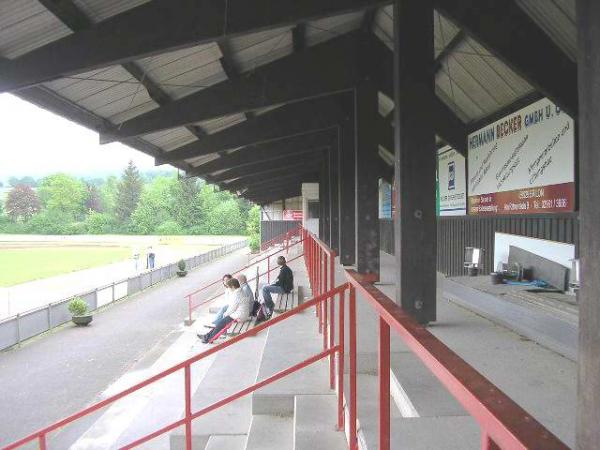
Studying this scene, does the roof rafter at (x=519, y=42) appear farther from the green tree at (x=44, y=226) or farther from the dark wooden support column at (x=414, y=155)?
the green tree at (x=44, y=226)

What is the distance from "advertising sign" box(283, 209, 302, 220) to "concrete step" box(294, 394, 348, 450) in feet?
127

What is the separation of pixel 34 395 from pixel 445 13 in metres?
9.25

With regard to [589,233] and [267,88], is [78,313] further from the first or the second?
[589,233]

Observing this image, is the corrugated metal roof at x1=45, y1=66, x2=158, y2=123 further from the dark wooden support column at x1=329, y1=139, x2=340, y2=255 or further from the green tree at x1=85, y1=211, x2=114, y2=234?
the green tree at x1=85, y1=211, x2=114, y2=234

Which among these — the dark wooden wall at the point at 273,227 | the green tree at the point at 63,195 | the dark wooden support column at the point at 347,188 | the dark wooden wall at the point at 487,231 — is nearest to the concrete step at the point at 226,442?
the dark wooden wall at the point at 487,231

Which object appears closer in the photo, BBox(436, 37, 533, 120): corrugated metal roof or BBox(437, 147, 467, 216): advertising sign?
BBox(436, 37, 533, 120): corrugated metal roof

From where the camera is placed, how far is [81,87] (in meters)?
6.84

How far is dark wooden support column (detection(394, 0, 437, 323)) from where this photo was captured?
5.30 m

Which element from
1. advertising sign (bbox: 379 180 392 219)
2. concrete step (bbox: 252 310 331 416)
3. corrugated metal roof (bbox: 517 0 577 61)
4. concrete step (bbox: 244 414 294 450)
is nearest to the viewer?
concrete step (bbox: 244 414 294 450)

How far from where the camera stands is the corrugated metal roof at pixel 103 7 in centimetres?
486

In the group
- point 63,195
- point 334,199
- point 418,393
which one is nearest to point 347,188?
point 334,199

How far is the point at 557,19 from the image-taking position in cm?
539

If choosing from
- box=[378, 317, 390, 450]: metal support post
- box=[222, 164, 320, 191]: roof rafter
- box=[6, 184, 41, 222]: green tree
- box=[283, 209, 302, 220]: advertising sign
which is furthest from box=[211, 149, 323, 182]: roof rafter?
box=[6, 184, 41, 222]: green tree

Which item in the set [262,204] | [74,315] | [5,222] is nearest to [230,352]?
[74,315]
